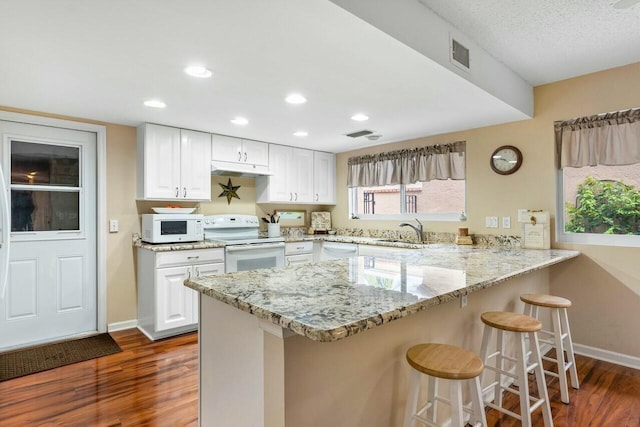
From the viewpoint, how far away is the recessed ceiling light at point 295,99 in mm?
2604

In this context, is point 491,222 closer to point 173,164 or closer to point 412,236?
point 412,236

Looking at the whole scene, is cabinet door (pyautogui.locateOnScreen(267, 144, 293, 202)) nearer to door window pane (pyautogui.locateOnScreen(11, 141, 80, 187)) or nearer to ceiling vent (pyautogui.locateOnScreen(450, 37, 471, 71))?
door window pane (pyautogui.locateOnScreen(11, 141, 80, 187))

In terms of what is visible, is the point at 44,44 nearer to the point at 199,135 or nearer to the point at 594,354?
the point at 199,135

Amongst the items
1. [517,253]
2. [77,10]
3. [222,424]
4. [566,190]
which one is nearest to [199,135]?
[77,10]

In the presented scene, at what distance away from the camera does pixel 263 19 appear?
1.59 meters

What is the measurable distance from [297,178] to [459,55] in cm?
276

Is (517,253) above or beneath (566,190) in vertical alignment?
beneath

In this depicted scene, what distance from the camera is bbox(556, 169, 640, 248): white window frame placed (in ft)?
8.97

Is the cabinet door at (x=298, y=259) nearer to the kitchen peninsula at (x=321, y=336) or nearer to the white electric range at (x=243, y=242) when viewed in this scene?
the white electric range at (x=243, y=242)

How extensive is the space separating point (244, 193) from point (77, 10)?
9.79 ft

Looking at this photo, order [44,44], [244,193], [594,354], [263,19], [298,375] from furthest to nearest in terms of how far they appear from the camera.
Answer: [244,193] < [594,354] < [44,44] < [263,19] < [298,375]

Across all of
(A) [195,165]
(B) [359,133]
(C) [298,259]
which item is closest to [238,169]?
(A) [195,165]

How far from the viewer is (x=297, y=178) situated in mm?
4637

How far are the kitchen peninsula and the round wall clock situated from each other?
1616 millimetres
